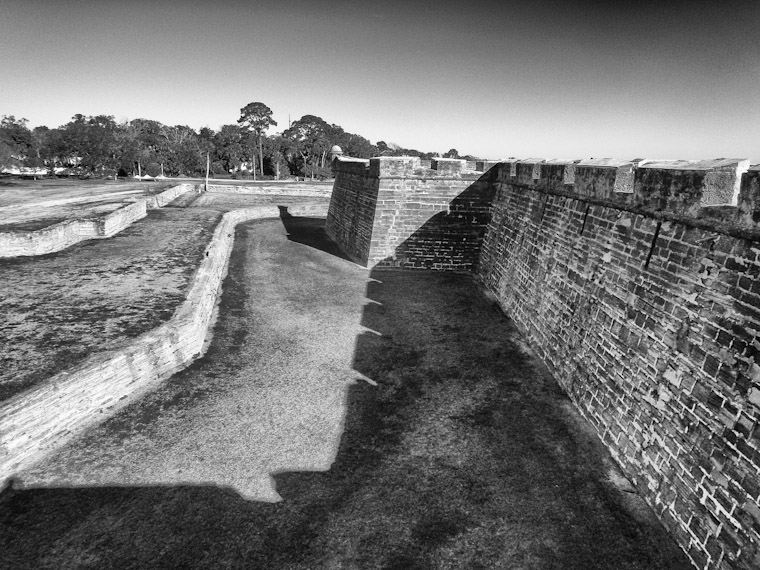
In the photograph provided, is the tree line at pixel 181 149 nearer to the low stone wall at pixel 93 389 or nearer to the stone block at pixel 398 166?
the stone block at pixel 398 166

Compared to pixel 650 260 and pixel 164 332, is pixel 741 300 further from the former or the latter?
pixel 164 332

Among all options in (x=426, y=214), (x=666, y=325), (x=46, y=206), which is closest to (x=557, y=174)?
(x=666, y=325)

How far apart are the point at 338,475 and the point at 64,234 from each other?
1121 cm

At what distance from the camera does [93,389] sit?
5.32 meters

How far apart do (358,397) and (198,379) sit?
8.38 feet

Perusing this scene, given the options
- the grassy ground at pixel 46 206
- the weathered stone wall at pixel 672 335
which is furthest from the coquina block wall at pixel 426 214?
the grassy ground at pixel 46 206

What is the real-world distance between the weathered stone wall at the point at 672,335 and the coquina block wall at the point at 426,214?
4.96 meters

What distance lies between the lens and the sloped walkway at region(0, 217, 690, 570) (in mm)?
3820

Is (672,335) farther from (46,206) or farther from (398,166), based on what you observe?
(46,206)

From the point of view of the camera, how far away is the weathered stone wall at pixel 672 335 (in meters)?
3.72

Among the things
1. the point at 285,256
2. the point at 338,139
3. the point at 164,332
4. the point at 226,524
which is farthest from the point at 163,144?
the point at 226,524

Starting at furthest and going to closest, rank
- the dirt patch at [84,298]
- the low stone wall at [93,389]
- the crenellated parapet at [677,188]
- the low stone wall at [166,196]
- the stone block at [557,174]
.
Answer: the low stone wall at [166,196], the stone block at [557,174], the dirt patch at [84,298], the low stone wall at [93,389], the crenellated parapet at [677,188]

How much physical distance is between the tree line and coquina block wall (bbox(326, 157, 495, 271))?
35.3 m

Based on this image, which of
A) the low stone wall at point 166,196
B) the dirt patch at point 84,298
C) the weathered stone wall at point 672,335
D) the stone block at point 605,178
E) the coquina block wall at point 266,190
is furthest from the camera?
the coquina block wall at point 266,190
